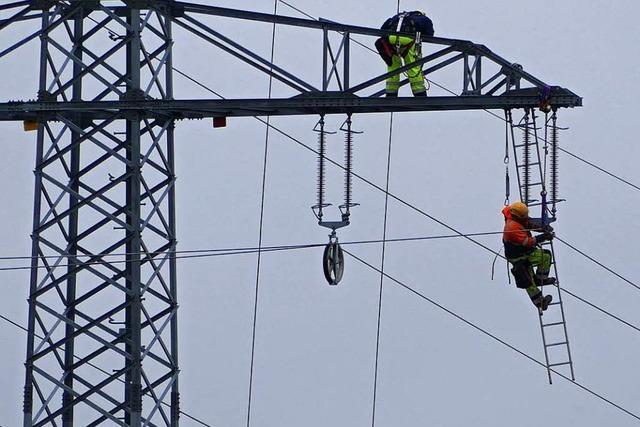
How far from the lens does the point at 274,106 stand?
21375 mm

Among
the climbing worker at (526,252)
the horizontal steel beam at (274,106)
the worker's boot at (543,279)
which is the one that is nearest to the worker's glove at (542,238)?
the climbing worker at (526,252)

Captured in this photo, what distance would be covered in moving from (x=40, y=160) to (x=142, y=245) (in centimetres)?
176

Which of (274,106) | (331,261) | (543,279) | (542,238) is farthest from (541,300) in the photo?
(274,106)

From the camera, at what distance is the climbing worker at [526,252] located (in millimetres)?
22062

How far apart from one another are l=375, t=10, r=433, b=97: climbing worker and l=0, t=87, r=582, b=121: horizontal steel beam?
0.65 m

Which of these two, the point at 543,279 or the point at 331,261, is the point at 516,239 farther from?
the point at 331,261

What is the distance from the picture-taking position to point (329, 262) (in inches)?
881

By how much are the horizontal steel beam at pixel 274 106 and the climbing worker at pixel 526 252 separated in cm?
169

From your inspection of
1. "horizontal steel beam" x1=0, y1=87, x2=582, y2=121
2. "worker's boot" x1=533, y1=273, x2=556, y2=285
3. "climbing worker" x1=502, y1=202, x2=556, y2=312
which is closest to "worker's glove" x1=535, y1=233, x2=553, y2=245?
"climbing worker" x1=502, y1=202, x2=556, y2=312

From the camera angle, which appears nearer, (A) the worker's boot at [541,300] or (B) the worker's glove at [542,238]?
(B) the worker's glove at [542,238]

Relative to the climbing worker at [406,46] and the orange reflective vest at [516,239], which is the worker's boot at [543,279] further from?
the climbing worker at [406,46]

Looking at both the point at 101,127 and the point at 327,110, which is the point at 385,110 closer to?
the point at 327,110

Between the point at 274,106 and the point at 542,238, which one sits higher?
the point at 274,106

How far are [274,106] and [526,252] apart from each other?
13.2ft
